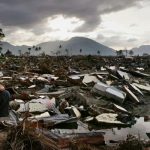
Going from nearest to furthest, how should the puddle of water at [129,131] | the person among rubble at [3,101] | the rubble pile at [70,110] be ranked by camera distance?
1. the rubble pile at [70,110]
2. the person among rubble at [3,101]
3. the puddle of water at [129,131]

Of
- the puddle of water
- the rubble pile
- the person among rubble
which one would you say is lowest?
the puddle of water

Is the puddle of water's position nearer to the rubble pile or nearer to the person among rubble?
the rubble pile

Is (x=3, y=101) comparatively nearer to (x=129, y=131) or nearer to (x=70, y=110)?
(x=70, y=110)

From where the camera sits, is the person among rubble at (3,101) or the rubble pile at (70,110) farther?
the person among rubble at (3,101)

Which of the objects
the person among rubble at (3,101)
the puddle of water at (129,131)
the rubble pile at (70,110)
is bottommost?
the puddle of water at (129,131)

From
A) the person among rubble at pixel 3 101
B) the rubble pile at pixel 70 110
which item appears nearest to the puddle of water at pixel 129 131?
the rubble pile at pixel 70 110

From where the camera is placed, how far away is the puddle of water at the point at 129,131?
8648 millimetres

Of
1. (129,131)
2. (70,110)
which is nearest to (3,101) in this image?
(70,110)

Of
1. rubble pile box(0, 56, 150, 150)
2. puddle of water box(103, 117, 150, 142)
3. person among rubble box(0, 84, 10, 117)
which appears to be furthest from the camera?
puddle of water box(103, 117, 150, 142)

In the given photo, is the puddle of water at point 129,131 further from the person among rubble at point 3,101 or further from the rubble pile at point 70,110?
the person among rubble at point 3,101

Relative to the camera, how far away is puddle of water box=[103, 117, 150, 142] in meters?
8.65

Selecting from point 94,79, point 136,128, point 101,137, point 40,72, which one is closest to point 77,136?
point 101,137

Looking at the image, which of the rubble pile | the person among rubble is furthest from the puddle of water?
the person among rubble

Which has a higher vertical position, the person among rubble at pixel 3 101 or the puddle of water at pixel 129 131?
the person among rubble at pixel 3 101
